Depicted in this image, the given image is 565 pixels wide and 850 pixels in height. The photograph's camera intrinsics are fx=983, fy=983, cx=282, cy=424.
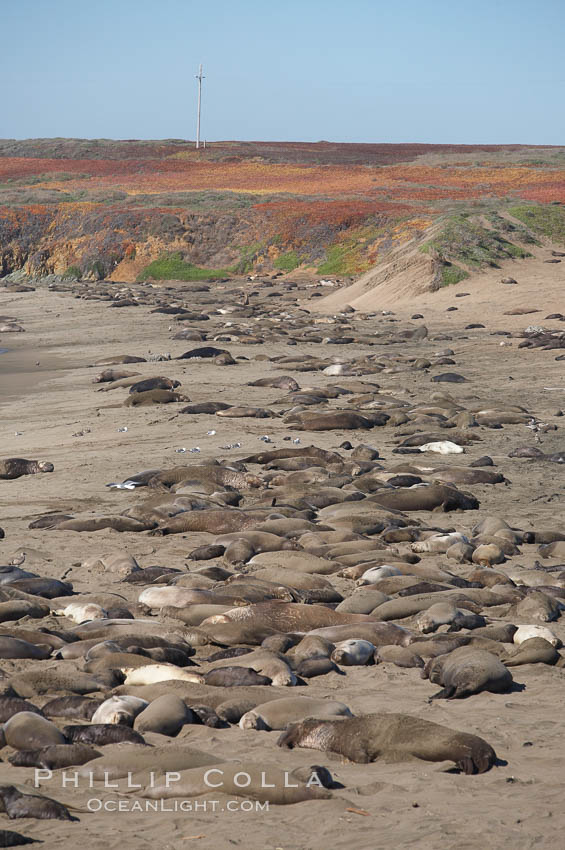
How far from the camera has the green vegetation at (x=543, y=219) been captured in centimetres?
2819

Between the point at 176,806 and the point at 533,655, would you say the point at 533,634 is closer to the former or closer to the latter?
the point at 533,655

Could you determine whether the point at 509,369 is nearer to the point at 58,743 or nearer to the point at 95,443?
the point at 95,443

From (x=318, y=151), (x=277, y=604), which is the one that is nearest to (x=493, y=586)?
(x=277, y=604)

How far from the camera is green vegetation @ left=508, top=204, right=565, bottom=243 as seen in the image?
2819 cm

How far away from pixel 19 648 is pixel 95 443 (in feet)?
21.4

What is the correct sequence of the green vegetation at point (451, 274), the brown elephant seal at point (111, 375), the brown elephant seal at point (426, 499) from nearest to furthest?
the brown elephant seal at point (426, 499) → the brown elephant seal at point (111, 375) → the green vegetation at point (451, 274)

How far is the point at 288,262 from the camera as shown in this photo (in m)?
35.6

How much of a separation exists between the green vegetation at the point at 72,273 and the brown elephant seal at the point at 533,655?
117 ft

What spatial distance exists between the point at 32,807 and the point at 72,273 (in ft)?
122

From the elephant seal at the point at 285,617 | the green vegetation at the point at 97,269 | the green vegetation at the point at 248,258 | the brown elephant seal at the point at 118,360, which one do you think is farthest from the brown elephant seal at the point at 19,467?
the green vegetation at the point at 97,269

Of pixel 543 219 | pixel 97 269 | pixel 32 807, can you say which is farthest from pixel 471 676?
pixel 97 269

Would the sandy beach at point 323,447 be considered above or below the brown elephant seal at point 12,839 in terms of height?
below

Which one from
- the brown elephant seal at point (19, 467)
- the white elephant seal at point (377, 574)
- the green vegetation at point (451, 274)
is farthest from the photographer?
the green vegetation at point (451, 274)

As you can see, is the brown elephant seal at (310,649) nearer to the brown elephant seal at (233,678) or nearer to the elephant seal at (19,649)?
the brown elephant seal at (233,678)
